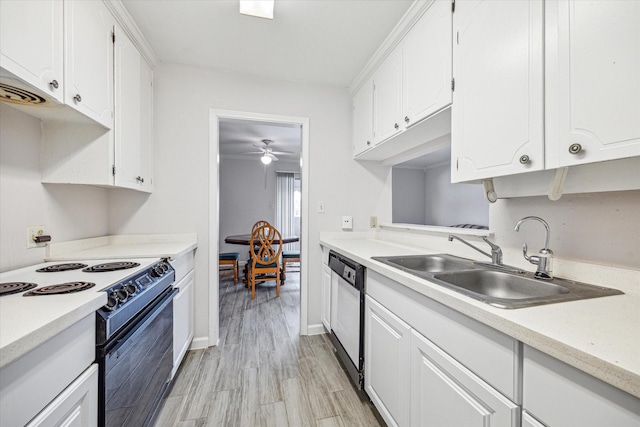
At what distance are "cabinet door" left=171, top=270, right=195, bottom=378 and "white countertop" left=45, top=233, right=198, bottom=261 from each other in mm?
253

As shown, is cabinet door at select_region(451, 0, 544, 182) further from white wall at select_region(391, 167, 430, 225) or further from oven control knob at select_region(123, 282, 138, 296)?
white wall at select_region(391, 167, 430, 225)

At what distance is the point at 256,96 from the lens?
7.77ft

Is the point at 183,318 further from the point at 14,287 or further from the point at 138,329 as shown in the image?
the point at 14,287

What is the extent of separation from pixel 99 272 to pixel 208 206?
1.08 meters

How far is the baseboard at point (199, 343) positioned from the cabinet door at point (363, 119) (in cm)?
211

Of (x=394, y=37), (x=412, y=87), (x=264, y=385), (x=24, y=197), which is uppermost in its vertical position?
(x=394, y=37)

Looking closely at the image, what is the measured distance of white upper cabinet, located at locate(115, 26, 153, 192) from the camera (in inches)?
64.0

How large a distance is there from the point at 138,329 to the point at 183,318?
856 millimetres

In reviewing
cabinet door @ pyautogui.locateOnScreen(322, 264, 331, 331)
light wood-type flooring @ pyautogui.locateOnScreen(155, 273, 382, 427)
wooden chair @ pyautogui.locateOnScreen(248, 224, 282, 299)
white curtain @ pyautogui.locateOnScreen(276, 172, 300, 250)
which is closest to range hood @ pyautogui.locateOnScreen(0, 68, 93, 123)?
light wood-type flooring @ pyautogui.locateOnScreen(155, 273, 382, 427)

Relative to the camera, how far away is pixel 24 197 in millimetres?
1326

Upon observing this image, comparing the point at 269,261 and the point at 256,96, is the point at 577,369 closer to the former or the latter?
the point at 256,96

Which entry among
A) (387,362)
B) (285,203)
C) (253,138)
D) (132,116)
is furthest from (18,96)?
(285,203)

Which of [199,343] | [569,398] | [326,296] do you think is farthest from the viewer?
[326,296]

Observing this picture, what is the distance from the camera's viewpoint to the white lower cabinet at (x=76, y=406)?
0.67m
